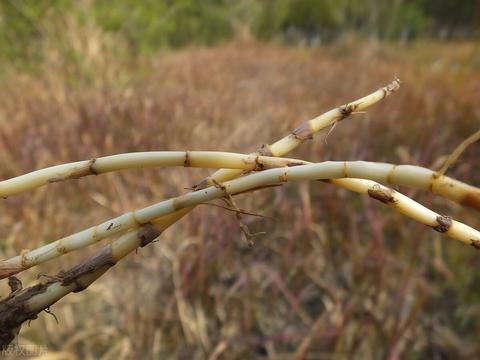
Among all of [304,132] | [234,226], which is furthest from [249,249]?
[304,132]

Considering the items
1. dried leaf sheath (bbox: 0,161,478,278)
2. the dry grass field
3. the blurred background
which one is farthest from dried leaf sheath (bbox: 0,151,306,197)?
the dry grass field

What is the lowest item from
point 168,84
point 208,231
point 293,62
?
point 293,62

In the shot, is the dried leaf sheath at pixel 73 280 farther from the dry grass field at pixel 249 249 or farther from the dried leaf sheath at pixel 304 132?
the dry grass field at pixel 249 249

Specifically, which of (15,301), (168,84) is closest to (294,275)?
(15,301)

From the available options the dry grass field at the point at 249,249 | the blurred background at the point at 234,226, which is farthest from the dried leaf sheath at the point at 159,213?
the dry grass field at the point at 249,249

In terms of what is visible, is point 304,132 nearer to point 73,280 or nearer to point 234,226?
point 73,280

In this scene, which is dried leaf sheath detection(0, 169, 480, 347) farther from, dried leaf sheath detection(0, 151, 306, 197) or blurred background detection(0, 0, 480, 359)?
blurred background detection(0, 0, 480, 359)

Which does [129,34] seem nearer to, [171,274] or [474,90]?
[474,90]
